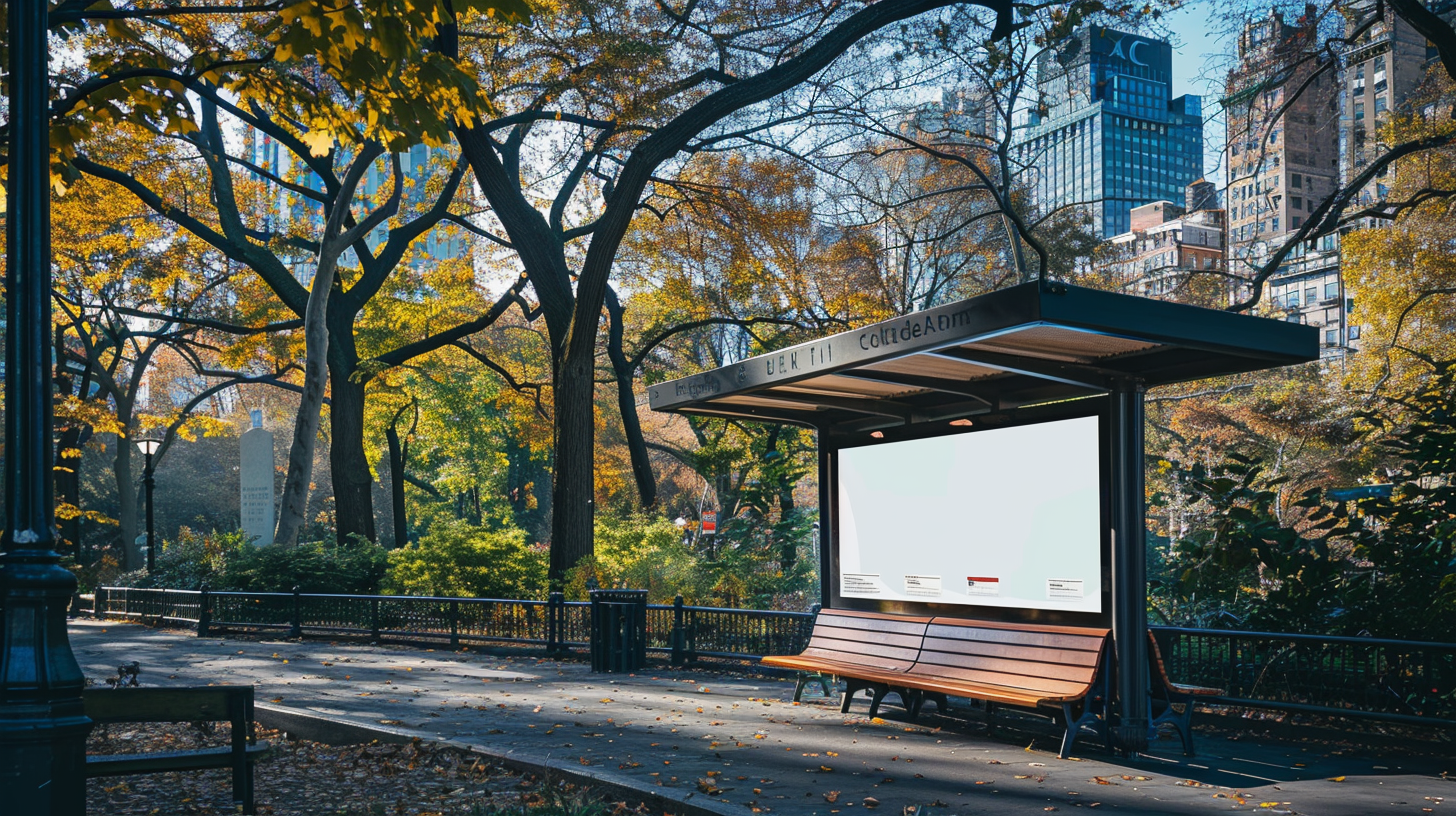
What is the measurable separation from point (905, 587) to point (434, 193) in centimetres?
2225

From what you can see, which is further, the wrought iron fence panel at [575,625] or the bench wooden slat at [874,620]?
the wrought iron fence panel at [575,625]

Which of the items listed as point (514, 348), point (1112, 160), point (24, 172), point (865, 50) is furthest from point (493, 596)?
point (514, 348)

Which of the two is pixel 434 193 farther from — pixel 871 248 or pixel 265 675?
pixel 265 675

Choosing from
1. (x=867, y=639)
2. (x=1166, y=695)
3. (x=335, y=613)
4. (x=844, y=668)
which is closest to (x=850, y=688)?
(x=867, y=639)

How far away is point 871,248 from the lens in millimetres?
27000

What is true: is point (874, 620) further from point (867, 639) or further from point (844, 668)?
point (844, 668)

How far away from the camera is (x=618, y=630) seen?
589 inches

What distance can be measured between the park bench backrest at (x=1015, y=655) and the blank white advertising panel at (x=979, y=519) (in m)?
0.28

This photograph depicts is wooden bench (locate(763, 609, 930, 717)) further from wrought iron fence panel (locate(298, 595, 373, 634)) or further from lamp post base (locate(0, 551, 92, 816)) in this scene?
wrought iron fence panel (locate(298, 595, 373, 634))

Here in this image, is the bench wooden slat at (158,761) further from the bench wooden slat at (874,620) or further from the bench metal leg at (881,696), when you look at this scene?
the bench wooden slat at (874,620)

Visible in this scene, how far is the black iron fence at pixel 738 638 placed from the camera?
361 inches

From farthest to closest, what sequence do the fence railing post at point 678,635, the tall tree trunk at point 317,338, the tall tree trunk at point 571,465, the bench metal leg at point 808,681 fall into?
1. the tall tree trunk at point 317,338
2. the tall tree trunk at point 571,465
3. the fence railing post at point 678,635
4. the bench metal leg at point 808,681

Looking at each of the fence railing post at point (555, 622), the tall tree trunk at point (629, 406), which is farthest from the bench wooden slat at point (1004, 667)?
the tall tree trunk at point (629, 406)

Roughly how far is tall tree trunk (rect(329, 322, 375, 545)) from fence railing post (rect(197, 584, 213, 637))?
4665 millimetres
